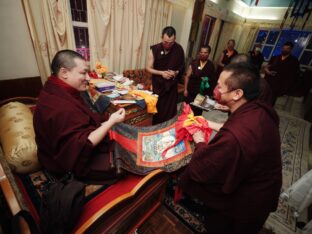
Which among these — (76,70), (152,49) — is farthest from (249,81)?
(152,49)

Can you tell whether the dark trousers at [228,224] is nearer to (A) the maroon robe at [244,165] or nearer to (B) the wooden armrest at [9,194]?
(A) the maroon robe at [244,165]

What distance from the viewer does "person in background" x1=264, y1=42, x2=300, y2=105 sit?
3662mm

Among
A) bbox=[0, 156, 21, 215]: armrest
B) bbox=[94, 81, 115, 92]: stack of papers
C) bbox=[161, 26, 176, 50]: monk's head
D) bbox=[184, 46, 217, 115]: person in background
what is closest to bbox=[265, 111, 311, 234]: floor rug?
bbox=[184, 46, 217, 115]: person in background

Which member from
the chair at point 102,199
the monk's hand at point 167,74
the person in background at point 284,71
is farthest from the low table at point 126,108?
the person in background at point 284,71

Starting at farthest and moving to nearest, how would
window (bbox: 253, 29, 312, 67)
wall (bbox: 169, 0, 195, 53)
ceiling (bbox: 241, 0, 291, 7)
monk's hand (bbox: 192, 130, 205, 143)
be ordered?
window (bbox: 253, 29, 312, 67) < ceiling (bbox: 241, 0, 291, 7) < wall (bbox: 169, 0, 195, 53) < monk's hand (bbox: 192, 130, 205, 143)

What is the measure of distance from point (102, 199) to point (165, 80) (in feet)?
6.77

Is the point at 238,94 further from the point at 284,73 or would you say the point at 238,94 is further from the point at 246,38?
the point at 246,38

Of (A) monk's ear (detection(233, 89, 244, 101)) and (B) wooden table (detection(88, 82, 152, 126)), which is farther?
(B) wooden table (detection(88, 82, 152, 126))

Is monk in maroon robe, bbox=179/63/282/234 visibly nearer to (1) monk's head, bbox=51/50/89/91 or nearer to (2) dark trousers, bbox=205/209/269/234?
(2) dark trousers, bbox=205/209/269/234

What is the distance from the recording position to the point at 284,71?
374 cm

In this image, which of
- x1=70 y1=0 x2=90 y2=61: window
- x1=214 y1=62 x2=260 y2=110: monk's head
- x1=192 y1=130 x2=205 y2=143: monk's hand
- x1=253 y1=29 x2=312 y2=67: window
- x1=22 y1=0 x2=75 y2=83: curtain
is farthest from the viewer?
x1=253 y1=29 x2=312 y2=67: window

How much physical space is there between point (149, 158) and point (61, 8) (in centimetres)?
233

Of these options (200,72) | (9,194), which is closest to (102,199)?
(9,194)

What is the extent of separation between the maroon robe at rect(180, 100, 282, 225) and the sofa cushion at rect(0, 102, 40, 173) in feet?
4.10
